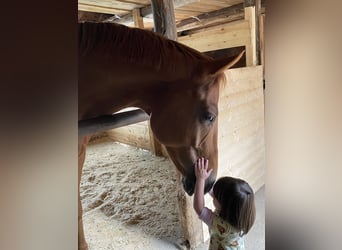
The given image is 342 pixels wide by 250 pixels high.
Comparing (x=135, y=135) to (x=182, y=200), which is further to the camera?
(x=135, y=135)

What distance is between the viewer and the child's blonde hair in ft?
2.98

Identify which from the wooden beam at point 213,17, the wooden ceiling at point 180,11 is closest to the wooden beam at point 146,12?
the wooden ceiling at point 180,11

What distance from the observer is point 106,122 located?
729 mm

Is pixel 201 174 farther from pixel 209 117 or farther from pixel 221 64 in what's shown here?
pixel 221 64

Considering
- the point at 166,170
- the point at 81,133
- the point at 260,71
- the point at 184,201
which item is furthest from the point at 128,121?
the point at 166,170

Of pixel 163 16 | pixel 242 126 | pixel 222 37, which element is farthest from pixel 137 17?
pixel 242 126

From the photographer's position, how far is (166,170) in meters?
2.93

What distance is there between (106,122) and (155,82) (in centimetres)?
Answer: 17

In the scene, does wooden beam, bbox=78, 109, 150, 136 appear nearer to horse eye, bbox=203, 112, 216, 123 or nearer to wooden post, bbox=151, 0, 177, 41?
horse eye, bbox=203, 112, 216, 123

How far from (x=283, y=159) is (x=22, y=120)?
21 cm

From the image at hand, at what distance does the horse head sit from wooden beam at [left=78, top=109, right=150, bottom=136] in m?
0.09

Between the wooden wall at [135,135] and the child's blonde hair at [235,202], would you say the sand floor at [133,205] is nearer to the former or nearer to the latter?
the wooden wall at [135,135]

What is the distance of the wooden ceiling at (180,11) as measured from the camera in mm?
2214

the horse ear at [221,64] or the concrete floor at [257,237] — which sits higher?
the horse ear at [221,64]
